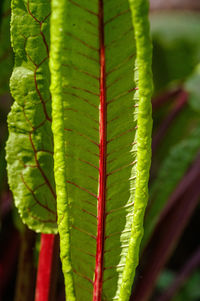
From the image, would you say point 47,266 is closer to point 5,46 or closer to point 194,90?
point 5,46

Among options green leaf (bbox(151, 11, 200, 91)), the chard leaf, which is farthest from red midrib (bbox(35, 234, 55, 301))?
green leaf (bbox(151, 11, 200, 91))

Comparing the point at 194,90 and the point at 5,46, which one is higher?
the point at 5,46

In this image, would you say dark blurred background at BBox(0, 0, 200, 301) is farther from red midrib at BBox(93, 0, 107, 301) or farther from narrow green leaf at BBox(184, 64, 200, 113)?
red midrib at BBox(93, 0, 107, 301)

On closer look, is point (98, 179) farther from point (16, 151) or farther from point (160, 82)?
point (160, 82)

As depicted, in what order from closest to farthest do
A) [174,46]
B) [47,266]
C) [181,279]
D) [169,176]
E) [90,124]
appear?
[90,124], [47,266], [169,176], [181,279], [174,46]

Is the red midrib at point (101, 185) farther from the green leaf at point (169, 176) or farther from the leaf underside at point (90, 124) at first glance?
the green leaf at point (169, 176)

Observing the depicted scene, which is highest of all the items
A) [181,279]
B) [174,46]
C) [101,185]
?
[101,185]

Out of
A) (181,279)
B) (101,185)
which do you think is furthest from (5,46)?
(181,279)
